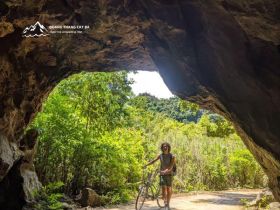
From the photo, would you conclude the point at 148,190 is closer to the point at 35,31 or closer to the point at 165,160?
the point at 165,160

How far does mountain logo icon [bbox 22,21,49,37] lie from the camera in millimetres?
7957

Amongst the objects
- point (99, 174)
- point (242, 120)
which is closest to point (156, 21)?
point (242, 120)

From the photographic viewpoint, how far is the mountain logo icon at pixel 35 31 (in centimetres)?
796

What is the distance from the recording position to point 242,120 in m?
6.53

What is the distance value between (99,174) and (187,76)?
7.28 metres

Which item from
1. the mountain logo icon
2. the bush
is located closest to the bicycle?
the bush

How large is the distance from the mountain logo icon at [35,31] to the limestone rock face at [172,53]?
0.19 m

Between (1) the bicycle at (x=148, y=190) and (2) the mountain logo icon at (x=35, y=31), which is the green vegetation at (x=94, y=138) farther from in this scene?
(2) the mountain logo icon at (x=35, y=31)

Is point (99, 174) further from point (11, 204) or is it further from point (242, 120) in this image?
point (242, 120)

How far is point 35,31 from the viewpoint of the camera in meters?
8.10

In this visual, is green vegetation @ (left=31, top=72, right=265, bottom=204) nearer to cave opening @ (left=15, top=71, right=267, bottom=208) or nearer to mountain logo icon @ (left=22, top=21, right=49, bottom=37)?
cave opening @ (left=15, top=71, right=267, bottom=208)

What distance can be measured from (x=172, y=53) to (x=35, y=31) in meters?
3.12

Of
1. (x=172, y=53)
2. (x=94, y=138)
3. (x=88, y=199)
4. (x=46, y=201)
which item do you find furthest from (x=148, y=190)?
(x=172, y=53)

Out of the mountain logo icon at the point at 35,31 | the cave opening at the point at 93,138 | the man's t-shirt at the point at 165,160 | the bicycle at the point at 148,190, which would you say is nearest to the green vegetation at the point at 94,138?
the cave opening at the point at 93,138
